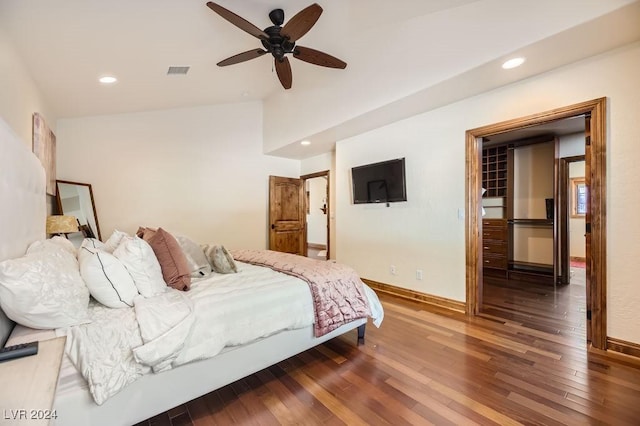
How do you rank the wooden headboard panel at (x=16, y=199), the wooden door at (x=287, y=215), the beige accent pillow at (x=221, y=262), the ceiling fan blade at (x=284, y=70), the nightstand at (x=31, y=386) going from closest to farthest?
the nightstand at (x=31, y=386), the wooden headboard panel at (x=16, y=199), the beige accent pillow at (x=221, y=262), the ceiling fan blade at (x=284, y=70), the wooden door at (x=287, y=215)

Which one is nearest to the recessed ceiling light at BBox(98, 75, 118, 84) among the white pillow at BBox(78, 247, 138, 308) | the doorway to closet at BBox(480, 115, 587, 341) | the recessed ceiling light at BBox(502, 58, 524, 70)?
the white pillow at BBox(78, 247, 138, 308)

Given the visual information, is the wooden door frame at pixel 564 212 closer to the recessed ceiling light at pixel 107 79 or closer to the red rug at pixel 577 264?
the red rug at pixel 577 264

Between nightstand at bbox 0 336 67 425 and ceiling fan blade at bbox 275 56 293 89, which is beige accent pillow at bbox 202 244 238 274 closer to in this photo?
nightstand at bbox 0 336 67 425

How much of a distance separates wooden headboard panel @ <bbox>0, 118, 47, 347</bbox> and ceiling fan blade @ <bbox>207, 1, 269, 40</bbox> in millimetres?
1430

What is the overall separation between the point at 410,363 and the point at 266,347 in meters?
1.12

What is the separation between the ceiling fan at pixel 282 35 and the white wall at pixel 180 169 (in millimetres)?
2438

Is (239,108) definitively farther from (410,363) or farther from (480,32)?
(410,363)

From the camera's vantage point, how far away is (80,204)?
3.83 metres

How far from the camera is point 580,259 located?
251 inches

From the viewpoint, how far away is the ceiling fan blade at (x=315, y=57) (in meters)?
2.58

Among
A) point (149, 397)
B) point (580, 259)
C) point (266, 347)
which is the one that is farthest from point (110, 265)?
point (580, 259)

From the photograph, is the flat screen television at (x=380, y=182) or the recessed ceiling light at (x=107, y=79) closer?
the recessed ceiling light at (x=107, y=79)

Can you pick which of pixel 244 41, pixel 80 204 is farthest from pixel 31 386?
pixel 80 204

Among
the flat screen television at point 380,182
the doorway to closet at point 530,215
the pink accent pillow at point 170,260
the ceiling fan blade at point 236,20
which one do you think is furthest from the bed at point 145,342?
the doorway to closet at point 530,215
